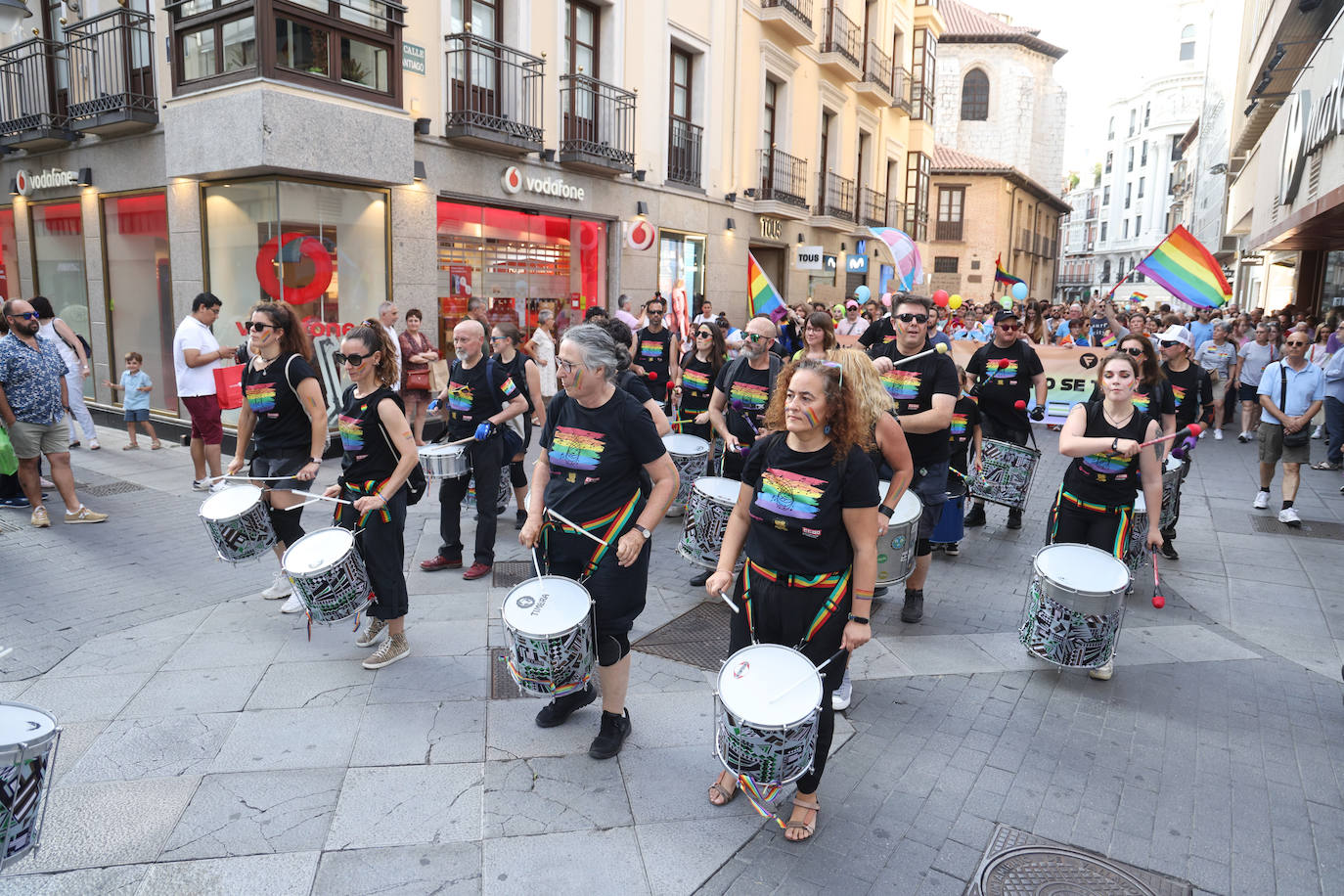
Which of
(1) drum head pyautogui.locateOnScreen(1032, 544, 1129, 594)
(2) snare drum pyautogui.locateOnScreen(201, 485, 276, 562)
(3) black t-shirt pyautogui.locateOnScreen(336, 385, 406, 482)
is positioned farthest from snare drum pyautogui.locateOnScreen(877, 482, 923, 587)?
(2) snare drum pyautogui.locateOnScreen(201, 485, 276, 562)

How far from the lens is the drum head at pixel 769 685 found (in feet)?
10.2

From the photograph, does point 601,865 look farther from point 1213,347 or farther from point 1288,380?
point 1213,347

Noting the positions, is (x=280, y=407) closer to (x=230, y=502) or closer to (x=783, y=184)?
(x=230, y=502)

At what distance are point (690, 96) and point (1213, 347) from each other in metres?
10.7

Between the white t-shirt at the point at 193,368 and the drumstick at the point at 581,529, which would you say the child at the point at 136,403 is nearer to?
the white t-shirt at the point at 193,368

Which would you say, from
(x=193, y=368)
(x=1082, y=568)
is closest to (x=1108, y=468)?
(x=1082, y=568)

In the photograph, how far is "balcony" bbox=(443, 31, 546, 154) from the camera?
12.4m

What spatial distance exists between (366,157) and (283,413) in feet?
21.7

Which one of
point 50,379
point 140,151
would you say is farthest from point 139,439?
point 50,379

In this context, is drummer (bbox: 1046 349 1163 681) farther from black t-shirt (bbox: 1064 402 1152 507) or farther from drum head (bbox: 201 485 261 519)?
drum head (bbox: 201 485 261 519)

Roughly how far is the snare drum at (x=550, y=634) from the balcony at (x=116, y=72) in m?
11.2

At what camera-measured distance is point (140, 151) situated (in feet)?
40.4

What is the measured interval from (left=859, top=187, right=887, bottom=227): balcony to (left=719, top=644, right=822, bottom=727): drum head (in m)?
25.5

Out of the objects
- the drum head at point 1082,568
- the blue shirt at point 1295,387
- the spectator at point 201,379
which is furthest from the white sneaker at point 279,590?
the blue shirt at point 1295,387
